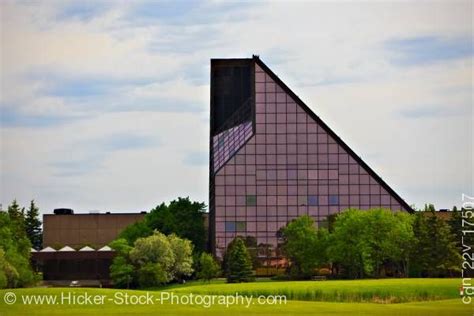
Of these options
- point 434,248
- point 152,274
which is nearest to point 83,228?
point 152,274

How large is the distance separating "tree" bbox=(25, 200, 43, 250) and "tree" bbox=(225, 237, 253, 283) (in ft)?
220

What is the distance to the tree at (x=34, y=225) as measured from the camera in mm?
170250

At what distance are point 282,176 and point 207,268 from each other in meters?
14.6

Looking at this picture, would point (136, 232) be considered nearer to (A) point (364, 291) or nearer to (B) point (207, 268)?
(B) point (207, 268)

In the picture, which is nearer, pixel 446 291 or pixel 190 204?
pixel 446 291

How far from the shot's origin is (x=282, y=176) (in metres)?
117

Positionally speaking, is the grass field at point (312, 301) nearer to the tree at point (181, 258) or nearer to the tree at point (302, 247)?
the tree at point (181, 258)

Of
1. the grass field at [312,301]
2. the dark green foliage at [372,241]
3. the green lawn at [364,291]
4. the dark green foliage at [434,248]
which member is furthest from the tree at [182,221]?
the green lawn at [364,291]

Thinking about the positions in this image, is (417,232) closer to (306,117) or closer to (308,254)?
(308,254)

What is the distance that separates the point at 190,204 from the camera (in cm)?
12550

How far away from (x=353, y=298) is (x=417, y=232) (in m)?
23.1

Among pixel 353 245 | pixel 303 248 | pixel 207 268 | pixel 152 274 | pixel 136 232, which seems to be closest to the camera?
pixel 353 245

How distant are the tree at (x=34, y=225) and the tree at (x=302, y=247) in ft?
218

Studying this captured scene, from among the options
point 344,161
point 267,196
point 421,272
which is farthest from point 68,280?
point 421,272
